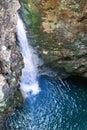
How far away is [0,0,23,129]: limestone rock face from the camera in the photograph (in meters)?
13.0

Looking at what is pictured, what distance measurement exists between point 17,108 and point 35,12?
460cm

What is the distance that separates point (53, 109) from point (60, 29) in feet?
12.7

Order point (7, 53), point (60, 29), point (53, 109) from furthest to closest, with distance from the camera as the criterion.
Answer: point (53, 109) → point (60, 29) → point (7, 53)

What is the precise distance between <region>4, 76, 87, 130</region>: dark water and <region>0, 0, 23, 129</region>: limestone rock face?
7.78ft

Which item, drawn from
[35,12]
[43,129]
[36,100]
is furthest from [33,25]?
[43,129]

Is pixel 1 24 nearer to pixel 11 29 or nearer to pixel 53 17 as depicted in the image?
pixel 11 29

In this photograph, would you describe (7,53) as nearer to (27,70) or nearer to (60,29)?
(60,29)

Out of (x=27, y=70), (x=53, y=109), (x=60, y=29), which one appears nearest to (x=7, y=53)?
(x=60, y=29)

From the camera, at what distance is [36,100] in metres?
17.0

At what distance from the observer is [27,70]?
17750mm

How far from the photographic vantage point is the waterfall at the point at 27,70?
16859 millimetres

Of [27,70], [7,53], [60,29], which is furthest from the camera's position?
[27,70]

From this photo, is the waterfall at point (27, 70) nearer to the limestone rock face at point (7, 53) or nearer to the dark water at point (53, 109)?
the dark water at point (53, 109)

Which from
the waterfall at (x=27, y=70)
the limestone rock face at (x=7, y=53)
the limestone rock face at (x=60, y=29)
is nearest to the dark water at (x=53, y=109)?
the waterfall at (x=27, y=70)
